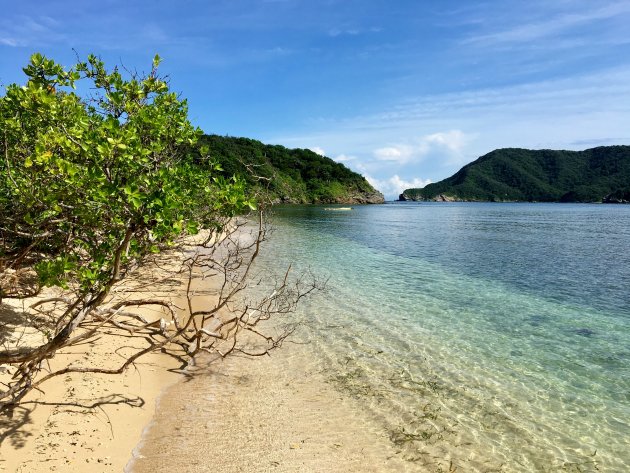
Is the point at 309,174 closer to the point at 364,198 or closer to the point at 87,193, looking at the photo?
the point at 364,198

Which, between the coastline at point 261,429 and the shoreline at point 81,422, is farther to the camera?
the coastline at point 261,429

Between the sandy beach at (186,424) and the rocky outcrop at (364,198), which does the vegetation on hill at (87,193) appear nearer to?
the sandy beach at (186,424)

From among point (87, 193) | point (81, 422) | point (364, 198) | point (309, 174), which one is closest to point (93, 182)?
point (87, 193)

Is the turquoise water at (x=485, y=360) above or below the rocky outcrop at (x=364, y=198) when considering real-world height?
below

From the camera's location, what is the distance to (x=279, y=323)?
12.2 m

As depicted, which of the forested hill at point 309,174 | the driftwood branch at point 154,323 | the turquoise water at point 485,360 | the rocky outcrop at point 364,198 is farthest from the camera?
the rocky outcrop at point 364,198

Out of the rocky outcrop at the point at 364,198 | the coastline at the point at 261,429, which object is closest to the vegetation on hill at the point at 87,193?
the coastline at the point at 261,429

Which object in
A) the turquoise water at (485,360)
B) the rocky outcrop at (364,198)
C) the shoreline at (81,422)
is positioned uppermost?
the rocky outcrop at (364,198)

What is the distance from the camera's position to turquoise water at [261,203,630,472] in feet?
21.5

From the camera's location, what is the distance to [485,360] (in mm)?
9836

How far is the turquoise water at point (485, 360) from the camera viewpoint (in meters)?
6.54

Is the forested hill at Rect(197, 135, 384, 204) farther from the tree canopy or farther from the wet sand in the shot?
the tree canopy

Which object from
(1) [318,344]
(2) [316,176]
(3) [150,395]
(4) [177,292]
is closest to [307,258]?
(4) [177,292]

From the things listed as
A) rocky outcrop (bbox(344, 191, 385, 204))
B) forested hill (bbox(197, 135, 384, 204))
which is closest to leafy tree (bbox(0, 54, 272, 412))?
forested hill (bbox(197, 135, 384, 204))
